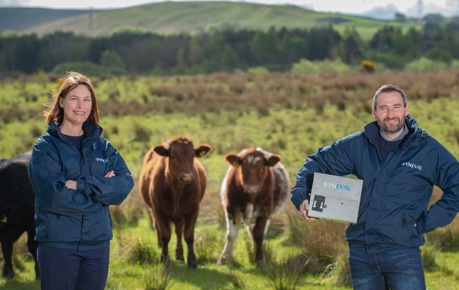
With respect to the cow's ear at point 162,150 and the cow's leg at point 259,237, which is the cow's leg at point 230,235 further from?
the cow's ear at point 162,150

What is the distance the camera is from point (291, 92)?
103 ft

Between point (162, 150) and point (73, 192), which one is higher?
point (73, 192)

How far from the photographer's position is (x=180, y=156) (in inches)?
374

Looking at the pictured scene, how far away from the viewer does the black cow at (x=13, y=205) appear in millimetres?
8406

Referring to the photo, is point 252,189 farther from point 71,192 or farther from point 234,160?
point 71,192

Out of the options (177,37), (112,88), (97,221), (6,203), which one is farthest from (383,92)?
(177,37)

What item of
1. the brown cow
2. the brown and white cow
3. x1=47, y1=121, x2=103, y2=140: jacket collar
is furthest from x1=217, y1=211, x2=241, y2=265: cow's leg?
x1=47, y1=121, x2=103, y2=140: jacket collar

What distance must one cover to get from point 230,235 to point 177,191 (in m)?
1.00

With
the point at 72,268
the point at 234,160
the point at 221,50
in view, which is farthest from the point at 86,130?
the point at 221,50

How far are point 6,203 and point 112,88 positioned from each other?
88.4 feet

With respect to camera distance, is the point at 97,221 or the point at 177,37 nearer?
the point at 97,221

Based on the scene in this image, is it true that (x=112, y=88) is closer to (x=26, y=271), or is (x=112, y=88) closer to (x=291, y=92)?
(x=291, y=92)

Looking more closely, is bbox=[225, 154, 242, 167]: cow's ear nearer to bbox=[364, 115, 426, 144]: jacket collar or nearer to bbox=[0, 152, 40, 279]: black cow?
bbox=[0, 152, 40, 279]: black cow

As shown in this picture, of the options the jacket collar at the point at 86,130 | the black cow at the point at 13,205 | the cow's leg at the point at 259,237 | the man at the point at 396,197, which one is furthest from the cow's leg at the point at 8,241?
the man at the point at 396,197
